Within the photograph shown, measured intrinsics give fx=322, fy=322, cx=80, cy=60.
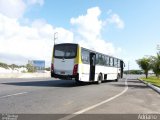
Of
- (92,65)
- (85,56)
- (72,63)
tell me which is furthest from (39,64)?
(72,63)

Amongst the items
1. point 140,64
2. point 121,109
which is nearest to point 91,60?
point 121,109

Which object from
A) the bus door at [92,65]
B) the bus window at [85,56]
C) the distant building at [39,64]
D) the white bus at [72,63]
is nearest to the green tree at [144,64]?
the distant building at [39,64]

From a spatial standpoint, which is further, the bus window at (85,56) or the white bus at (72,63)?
the bus window at (85,56)

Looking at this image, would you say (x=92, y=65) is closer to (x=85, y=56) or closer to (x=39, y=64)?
(x=85, y=56)

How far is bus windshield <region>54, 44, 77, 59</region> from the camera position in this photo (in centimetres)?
2484

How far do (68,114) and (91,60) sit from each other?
18177 millimetres

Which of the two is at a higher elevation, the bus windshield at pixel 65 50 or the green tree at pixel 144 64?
the green tree at pixel 144 64

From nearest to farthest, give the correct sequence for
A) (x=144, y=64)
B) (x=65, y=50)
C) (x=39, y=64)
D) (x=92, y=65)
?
(x=65, y=50)
(x=92, y=65)
(x=39, y=64)
(x=144, y=64)

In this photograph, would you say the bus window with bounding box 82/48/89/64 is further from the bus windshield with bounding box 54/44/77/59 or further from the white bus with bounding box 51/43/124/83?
the bus windshield with bounding box 54/44/77/59

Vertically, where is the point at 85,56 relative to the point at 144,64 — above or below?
below

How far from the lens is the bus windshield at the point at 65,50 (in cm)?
2484

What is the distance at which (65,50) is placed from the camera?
25219 millimetres

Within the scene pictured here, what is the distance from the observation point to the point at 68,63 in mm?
24766

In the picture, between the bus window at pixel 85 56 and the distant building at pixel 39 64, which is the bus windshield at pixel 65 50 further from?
the distant building at pixel 39 64
